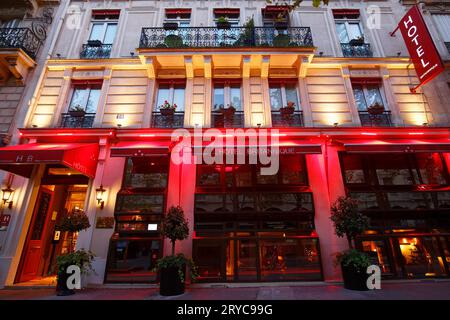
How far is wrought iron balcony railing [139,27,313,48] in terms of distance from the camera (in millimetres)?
9234

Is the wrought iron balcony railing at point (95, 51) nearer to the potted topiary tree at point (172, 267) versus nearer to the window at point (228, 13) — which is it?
the window at point (228, 13)

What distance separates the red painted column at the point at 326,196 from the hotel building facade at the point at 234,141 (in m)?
0.04

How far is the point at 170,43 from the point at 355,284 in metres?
9.91

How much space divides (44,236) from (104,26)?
9.01 m

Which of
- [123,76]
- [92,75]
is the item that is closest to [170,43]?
[123,76]

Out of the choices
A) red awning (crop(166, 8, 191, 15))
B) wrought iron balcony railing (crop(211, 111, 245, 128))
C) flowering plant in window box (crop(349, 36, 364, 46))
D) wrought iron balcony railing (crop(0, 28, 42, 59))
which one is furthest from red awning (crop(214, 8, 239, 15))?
wrought iron balcony railing (crop(0, 28, 42, 59))

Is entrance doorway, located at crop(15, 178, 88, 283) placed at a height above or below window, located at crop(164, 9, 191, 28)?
below

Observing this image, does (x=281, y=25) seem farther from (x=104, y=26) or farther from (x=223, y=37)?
(x=104, y=26)

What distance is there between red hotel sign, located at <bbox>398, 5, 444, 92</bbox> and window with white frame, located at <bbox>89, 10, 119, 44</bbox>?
39.1ft

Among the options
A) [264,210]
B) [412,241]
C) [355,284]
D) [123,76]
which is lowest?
[355,284]

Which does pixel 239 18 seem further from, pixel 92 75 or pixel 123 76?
pixel 92 75

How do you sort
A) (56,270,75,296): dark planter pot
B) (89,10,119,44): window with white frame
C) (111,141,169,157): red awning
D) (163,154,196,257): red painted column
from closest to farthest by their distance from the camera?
(56,270,75,296): dark planter pot → (111,141,169,157): red awning → (163,154,196,257): red painted column → (89,10,119,44): window with white frame

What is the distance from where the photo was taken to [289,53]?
898 cm

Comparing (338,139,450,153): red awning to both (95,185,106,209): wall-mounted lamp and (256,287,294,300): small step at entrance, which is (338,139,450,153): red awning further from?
(95,185,106,209): wall-mounted lamp
